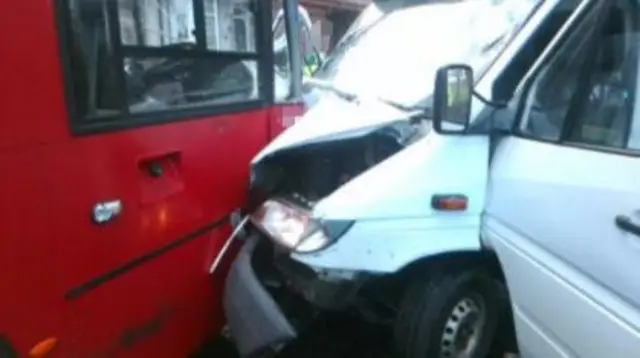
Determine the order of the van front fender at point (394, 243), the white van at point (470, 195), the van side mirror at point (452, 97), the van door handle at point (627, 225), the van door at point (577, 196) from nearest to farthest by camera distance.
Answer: the van door handle at point (627, 225) < the van door at point (577, 196) < the white van at point (470, 195) < the van side mirror at point (452, 97) < the van front fender at point (394, 243)

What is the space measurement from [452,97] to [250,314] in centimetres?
136

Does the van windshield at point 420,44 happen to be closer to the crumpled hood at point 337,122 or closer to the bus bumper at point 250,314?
the crumpled hood at point 337,122

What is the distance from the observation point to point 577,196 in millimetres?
1970

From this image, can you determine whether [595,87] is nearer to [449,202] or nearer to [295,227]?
[449,202]

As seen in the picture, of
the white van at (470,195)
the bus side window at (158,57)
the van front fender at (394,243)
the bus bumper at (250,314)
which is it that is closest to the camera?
the white van at (470,195)

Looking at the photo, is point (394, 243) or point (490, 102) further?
point (394, 243)

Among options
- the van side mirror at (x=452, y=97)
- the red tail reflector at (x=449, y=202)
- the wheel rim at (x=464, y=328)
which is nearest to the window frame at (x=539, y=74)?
the van side mirror at (x=452, y=97)

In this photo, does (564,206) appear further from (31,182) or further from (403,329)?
(31,182)

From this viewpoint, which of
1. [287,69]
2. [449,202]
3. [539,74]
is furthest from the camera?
[287,69]

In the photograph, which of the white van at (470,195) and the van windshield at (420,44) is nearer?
the white van at (470,195)

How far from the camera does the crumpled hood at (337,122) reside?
2.86 meters

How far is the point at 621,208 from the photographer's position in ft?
5.80

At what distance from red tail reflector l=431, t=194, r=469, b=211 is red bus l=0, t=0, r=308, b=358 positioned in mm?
1163

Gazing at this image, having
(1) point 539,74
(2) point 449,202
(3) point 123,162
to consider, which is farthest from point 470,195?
(3) point 123,162
